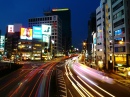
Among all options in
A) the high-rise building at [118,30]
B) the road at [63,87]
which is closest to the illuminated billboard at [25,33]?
the high-rise building at [118,30]

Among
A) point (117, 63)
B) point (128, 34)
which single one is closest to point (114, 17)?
point (128, 34)

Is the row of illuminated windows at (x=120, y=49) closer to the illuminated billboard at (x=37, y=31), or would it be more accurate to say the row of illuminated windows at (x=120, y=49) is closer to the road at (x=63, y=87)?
the road at (x=63, y=87)

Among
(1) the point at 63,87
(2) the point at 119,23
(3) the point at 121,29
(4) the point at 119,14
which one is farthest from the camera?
(2) the point at 119,23

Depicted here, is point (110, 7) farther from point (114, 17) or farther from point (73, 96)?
point (73, 96)

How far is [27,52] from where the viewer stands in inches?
6594

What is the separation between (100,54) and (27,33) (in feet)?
193

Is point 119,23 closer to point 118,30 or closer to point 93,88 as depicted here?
point 118,30

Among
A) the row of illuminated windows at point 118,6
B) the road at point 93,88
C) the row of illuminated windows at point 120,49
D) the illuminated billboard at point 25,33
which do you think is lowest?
the road at point 93,88

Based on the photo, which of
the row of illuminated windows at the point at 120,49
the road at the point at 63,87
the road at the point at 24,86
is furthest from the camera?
the row of illuminated windows at the point at 120,49

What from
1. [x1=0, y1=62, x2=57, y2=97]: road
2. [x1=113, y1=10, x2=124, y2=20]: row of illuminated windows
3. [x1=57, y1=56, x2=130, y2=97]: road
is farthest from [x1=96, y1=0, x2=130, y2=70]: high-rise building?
[x1=0, y1=62, x2=57, y2=97]: road

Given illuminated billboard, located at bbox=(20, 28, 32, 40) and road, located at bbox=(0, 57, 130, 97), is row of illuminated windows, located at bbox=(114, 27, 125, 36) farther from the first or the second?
illuminated billboard, located at bbox=(20, 28, 32, 40)

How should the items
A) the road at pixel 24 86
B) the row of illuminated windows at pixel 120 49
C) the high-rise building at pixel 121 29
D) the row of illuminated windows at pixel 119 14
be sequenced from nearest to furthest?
the road at pixel 24 86, the high-rise building at pixel 121 29, the row of illuminated windows at pixel 120 49, the row of illuminated windows at pixel 119 14

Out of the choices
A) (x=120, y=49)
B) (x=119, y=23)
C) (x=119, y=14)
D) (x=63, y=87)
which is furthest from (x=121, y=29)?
(x=63, y=87)

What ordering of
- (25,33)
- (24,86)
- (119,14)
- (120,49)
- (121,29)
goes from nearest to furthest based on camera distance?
(24,86), (121,29), (120,49), (119,14), (25,33)
